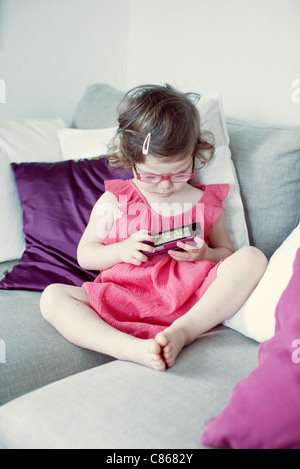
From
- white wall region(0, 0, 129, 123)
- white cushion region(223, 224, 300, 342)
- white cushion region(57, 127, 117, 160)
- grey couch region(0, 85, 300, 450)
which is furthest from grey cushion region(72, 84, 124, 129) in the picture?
white cushion region(223, 224, 300, 342)

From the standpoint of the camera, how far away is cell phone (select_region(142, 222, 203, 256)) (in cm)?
126

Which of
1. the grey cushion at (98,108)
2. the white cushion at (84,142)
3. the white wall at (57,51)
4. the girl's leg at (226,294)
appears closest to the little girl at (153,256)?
the girl's leg at (226,294)

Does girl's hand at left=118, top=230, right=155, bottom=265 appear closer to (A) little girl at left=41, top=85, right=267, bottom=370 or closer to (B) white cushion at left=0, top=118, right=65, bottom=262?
(A) little girl at left=41, top=85, right=267, bottom=370

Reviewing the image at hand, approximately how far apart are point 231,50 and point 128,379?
4.48 ft

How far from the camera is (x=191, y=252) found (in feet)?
4.31

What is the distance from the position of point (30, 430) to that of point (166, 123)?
0.80m

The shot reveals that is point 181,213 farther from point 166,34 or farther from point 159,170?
point 166,34

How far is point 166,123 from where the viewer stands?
1309 millimetres

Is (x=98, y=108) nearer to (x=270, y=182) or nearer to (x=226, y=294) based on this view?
(x=270, y=182)

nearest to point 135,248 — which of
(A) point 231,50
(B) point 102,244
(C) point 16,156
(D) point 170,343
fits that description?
(B) point 102,244

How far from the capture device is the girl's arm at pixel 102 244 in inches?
51.9

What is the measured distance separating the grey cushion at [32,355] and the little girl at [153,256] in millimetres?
35

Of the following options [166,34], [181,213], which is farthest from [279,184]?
[166,34]

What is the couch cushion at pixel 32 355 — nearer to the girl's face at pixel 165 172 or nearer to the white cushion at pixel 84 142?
the girl's face at pixel 165 172
